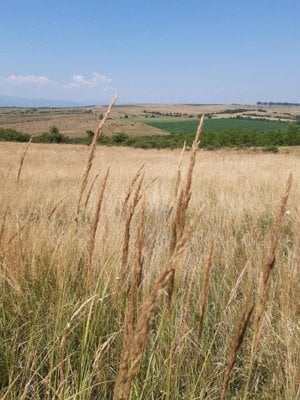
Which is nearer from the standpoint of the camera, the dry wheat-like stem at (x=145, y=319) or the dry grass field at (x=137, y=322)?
the dry wheat-like stem at (x=145, y=319)

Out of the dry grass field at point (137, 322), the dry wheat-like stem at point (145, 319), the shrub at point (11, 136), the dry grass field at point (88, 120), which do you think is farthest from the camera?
the dry grass field at point (88, 120)

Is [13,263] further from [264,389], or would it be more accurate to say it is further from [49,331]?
[264,389]

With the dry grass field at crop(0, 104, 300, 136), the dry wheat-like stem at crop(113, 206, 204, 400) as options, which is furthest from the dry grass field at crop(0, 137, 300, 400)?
the dry grass field at crop(0, 104, 300, 136)

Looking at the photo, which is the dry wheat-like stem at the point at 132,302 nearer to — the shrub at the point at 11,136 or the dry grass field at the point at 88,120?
the shrub at the point at 11,136

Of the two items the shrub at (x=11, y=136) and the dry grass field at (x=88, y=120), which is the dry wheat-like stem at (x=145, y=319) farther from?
the dry grass field at (x=88, y=120)

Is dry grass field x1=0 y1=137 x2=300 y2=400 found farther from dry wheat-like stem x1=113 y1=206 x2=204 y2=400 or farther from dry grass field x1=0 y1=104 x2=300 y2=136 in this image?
dry grass field x1=0 y1=104 x2=300 y2=136

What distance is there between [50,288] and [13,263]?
0.80ft

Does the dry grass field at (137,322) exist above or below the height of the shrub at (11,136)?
above

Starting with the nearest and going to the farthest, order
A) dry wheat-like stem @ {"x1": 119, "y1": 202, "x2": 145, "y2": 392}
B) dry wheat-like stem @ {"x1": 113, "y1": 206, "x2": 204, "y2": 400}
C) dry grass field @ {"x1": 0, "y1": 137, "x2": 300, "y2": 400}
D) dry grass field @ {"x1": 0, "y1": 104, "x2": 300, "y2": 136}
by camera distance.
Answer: dry wheat-like stem @ {"x1": 113, "y1": 206, "x2": 204, "y2": 400}
dry wheat-like stem @ {"x1": 119, "y1": 202, "x2": 145, "y2": 392}
dry grass field @ {"x1": 0, "y1": 137, "x2": 300, "y2": 400}
dry grass field @ {"x1": 0, "y1": 104, "x2": 300, "y2": 136}

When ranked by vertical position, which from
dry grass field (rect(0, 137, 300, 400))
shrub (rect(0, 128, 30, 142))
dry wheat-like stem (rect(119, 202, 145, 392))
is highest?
dry wheat-like stem (rect(119, 202, 145, 392))

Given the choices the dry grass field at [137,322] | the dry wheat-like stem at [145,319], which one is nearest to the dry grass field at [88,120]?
the dry grass field at [137,322]

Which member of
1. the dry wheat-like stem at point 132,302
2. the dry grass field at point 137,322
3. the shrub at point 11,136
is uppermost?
the dry wheat-like stem at point 132,302

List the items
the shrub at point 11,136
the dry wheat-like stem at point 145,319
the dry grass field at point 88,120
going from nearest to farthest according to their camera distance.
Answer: the dry wheat-like stem at point 145,319
the shrub at point 11,136
the dry grass field at point 88,120

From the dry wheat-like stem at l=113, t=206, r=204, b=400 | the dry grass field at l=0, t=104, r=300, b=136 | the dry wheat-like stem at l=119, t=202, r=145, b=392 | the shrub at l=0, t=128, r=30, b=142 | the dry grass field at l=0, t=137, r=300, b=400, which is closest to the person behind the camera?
the dry wheat-like stem at l=113, t=206, r=204, b=400
